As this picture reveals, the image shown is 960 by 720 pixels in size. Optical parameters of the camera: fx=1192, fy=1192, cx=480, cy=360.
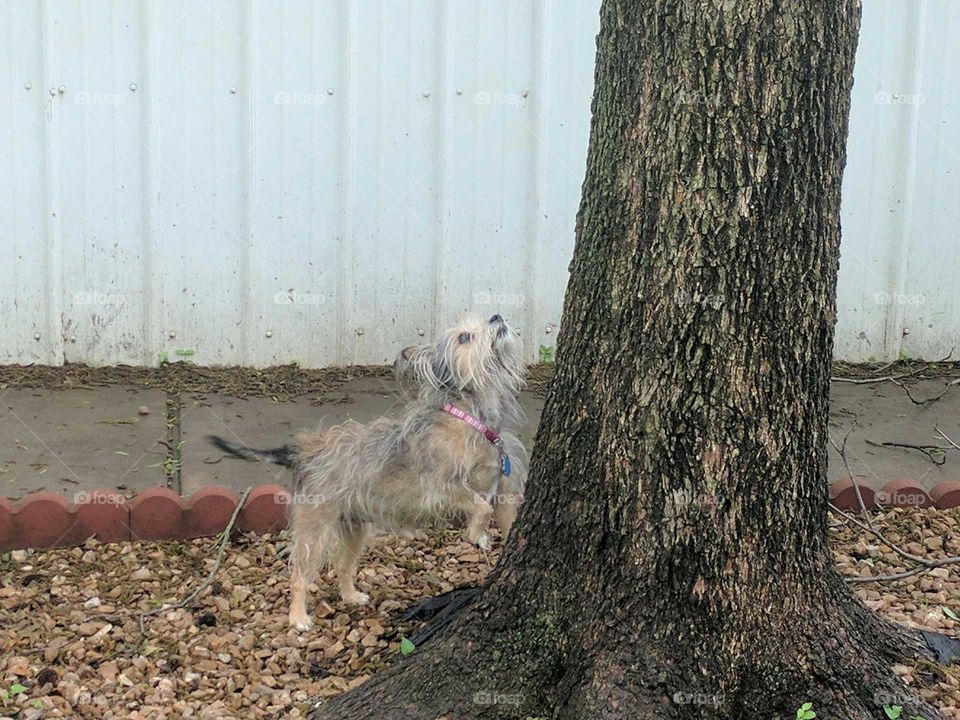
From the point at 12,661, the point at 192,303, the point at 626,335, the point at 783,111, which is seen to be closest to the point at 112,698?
the point at 12,661

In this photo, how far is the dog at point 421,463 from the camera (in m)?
4.91

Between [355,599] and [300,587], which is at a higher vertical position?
[300,587]

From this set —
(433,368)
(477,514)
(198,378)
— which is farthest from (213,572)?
(198,378)

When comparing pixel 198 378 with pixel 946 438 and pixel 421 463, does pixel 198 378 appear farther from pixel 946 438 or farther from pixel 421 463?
pixel 946 438

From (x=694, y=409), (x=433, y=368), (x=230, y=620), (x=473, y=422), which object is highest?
(x=694, y=409)

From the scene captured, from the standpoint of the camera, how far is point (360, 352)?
303 inches

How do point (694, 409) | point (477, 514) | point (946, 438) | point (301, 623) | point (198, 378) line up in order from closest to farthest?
point (694, 409)
point (301, 623)
point (477, 514)
point (946, 438)
point (198, 378)

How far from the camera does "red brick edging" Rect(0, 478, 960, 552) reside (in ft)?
17.2

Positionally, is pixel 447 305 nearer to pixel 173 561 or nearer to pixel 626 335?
pixel 173 561

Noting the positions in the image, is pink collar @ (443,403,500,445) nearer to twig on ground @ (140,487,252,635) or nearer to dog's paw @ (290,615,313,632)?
dog's paw @ (290,615,313,632)

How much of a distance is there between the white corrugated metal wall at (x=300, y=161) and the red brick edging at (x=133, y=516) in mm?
2194

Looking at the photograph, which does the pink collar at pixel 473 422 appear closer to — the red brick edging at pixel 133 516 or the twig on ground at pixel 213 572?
the red brick edging at pixel 133 516

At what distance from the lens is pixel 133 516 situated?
17.5 feet

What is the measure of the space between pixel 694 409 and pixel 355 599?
2.14 meters
